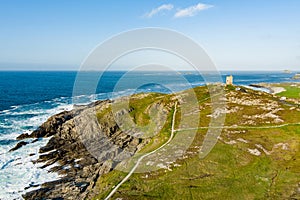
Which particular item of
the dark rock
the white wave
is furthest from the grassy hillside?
the dark rock

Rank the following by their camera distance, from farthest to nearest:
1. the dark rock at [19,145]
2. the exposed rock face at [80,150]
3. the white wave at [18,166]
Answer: the dark rock at [19,145] → the white wave at [18,166] → the exposed rock face at [80,150]

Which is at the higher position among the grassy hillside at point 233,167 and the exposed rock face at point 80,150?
the grassy hillside at point 233,167

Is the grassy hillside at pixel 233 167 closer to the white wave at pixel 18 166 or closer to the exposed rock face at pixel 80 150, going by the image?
the exposed rock face at pixel 80 150

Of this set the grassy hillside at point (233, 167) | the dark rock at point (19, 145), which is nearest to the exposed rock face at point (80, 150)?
the dark rock at point (19, 145)

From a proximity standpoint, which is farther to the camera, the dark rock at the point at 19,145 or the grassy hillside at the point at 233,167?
the dark rock at the point at 19,145

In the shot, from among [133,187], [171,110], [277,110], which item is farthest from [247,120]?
[133,187]

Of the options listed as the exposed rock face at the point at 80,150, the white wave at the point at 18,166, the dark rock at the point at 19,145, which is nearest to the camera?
the exposed rock face at the point at 80,150
